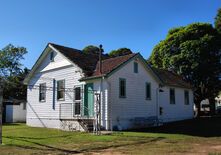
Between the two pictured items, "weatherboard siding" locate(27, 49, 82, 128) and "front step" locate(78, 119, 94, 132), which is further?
"weatherboard siding" locate(27, 49, 82, 128)

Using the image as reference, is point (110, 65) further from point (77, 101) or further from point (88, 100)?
point (77, 101)

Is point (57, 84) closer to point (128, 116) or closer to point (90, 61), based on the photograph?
point (90, 61)

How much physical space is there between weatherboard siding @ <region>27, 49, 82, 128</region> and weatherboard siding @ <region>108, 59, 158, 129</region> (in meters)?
3.05

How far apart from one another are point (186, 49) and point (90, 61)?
15.1 metres

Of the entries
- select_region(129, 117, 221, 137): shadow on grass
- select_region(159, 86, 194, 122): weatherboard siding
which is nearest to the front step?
select_region(129, 117, 221, 137): shadow on grass

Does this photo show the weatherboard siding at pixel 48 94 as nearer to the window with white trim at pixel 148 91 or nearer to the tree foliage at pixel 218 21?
the window with white trim at pixel 148 91

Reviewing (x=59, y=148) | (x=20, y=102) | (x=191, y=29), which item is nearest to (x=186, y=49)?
(x=191, y=29)

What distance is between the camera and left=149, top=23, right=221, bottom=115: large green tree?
3516cm

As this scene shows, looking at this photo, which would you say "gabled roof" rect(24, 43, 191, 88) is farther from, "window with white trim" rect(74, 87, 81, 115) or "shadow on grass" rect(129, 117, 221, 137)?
"shadow on grass" rect(129, 117, 221, 137)

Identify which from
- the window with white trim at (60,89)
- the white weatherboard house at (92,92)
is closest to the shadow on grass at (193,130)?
the white weatherboard house at (92,92)

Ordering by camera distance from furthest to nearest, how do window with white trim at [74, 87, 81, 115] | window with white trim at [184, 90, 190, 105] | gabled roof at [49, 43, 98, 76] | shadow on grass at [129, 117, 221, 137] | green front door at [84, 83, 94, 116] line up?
window with white trim at [184, 90, 190, 105]
gabled roof at [49, 43, 98, 76]
window with white trim at [74, 87, 81, 115]
green front door at [84, 83, 94, 116]
shadow on grass at [129, 117, 221, 137]

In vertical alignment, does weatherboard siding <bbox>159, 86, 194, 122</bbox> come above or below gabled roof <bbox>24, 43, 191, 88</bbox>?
below

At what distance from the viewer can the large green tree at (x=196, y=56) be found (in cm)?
3516

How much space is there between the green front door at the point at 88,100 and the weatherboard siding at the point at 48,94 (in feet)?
3.48
